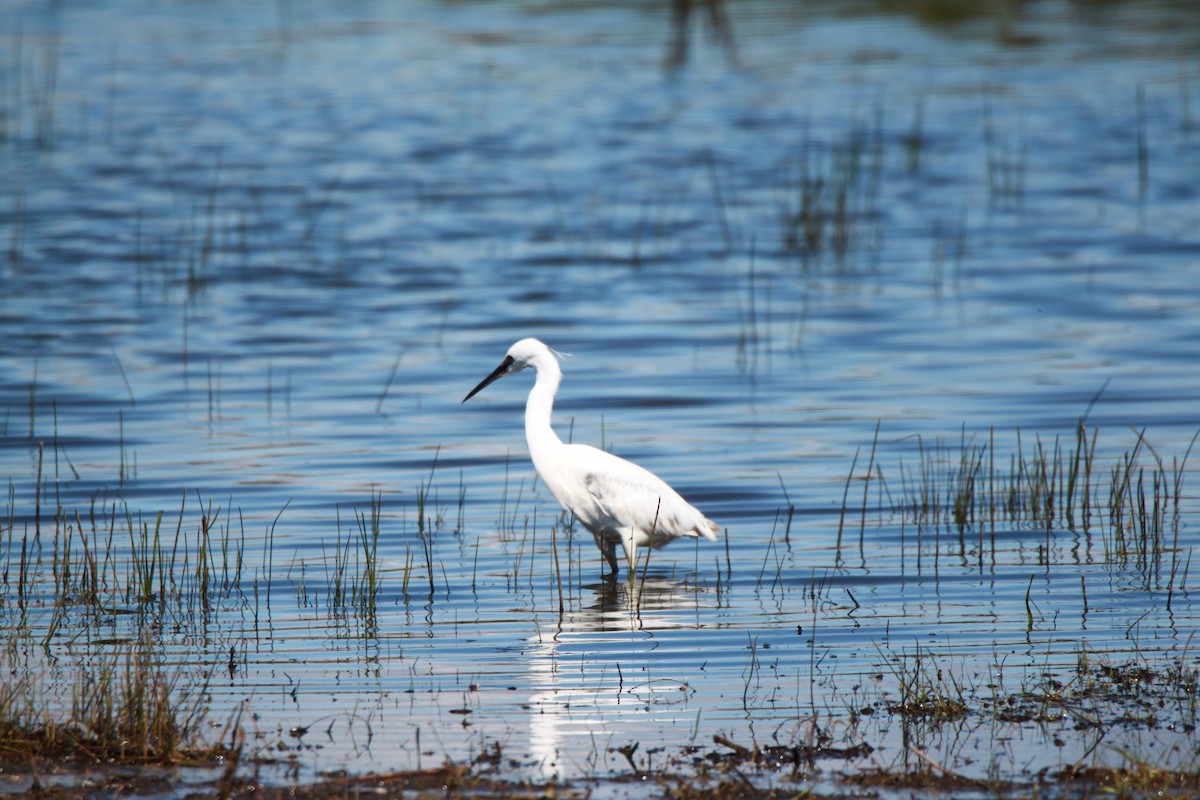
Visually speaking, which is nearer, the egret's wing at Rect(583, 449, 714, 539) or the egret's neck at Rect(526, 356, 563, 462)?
the egret's wing at Rect(583, 449, 714, 539)

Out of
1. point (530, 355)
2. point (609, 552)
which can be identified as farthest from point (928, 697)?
point (530, 355)

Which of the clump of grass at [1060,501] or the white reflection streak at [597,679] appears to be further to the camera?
the clump of grass at [1060,501]

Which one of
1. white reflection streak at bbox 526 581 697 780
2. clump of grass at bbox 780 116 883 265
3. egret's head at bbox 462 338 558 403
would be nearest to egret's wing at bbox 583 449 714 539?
white reflection streak at bbox 526 581 697 780

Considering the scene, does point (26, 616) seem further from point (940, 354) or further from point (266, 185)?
point (266, 185)

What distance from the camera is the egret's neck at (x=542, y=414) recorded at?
29.9 ft

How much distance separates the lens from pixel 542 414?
922 centimetres

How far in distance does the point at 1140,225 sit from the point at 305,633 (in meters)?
15.6

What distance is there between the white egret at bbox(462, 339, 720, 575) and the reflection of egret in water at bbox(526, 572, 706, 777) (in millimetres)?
436

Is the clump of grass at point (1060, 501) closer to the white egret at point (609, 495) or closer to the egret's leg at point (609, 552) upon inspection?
the white egret at point (609, 495)

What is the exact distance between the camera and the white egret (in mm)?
8781

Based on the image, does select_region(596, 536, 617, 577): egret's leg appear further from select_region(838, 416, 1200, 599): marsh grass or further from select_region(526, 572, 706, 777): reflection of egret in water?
select_region(838, 416, 1200, 599): marsh grass

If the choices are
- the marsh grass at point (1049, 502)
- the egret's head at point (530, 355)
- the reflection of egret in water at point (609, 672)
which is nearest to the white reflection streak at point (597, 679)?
the reflection of egret in water at point (609, 672)

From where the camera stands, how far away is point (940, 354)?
1468 cm

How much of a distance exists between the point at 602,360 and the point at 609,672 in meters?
8.55
